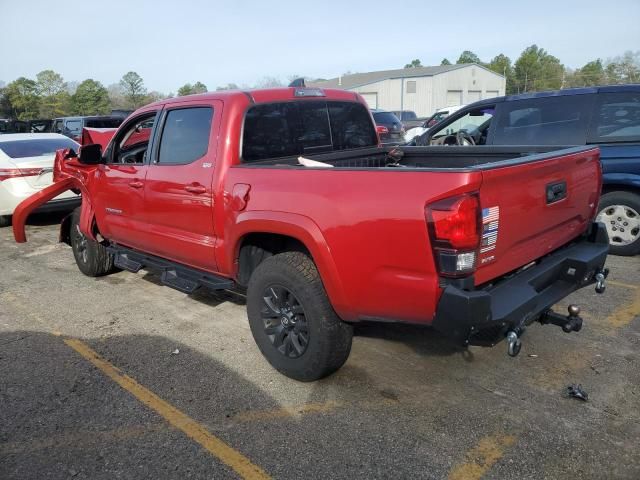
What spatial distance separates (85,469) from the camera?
2.68 meters

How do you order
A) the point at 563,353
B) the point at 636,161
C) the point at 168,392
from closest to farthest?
the point at 168,392 → the point at 563,353 → the point at 636,161

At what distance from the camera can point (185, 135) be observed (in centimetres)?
408

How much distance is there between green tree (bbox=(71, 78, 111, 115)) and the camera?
157ft

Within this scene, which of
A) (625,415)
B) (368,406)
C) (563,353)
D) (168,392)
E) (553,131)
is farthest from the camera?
(553,131)

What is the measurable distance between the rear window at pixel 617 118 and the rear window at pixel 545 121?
109 millimetres

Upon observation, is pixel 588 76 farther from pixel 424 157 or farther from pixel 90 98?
pixel 424 157

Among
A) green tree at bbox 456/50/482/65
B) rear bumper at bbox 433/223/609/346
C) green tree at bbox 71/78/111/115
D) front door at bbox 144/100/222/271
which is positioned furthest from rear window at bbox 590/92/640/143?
green tree at bbox 456/50/482/65

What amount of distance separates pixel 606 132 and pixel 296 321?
4.36 metres

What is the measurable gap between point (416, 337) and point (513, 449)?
1426 mm

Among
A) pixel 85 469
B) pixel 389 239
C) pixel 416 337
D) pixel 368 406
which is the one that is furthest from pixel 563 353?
pixel 85 469

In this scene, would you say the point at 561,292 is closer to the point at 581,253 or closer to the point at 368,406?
the point at 581,253

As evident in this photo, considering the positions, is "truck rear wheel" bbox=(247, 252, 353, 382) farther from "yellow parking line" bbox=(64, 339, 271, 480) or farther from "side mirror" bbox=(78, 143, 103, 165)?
"side mirror" bbox=(78, 143, 103, 165)

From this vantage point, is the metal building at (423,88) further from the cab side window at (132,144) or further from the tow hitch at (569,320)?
the tow hitch at (569,320)

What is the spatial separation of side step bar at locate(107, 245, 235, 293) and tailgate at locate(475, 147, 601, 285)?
2.06 m
